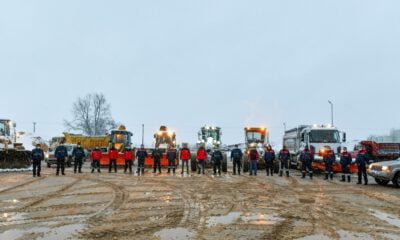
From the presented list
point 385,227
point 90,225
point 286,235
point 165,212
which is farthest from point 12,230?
point 385,227

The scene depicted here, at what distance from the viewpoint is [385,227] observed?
27.3 ft

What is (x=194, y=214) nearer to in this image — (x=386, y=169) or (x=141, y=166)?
(x=386, y=169)

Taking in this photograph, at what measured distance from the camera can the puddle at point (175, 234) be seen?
7246 mm

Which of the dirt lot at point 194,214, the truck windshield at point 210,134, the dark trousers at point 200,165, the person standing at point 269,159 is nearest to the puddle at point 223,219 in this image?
the dirt lot at point 194,214

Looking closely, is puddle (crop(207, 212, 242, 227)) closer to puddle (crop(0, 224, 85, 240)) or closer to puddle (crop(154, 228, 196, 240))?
puddle (crop(154, 228, 196, 240))

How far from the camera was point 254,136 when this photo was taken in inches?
1156

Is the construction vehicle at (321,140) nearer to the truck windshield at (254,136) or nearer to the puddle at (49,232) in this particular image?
the truck windshield at (254,136)

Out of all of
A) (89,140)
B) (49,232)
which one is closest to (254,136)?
(49,232)

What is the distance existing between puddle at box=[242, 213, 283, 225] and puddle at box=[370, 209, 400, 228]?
2.24 m

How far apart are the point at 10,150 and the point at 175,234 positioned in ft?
68.5

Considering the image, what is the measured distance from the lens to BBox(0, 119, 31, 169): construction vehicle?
982 inches

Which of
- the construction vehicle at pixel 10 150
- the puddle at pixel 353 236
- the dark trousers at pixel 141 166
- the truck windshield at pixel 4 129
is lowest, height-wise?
the puddle at pixel 353 236

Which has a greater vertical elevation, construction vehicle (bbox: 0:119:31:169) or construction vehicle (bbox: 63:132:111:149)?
construction vehicle (bbox: 63:132:111:149)

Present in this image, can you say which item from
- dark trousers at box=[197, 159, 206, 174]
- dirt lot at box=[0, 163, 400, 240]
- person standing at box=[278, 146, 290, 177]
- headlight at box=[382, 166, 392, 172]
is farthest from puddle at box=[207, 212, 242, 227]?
dark trousers at box=[197, 159, 206, 174]
